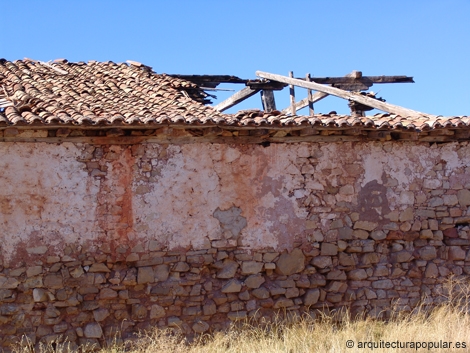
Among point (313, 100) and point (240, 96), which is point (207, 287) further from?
point (313, 100)

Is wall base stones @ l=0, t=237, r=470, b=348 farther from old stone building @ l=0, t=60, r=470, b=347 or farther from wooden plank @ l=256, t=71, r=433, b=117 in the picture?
wooden plank @ l=256, t=71, r=433, b=117

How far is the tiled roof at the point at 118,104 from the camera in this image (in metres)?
6.75

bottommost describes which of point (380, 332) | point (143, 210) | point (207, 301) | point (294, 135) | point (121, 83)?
point (380, 332)

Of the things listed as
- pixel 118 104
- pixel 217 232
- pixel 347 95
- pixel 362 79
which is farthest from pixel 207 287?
pixel 362 79

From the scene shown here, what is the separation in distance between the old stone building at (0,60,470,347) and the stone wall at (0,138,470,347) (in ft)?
0.05

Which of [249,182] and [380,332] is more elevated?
[249,182]

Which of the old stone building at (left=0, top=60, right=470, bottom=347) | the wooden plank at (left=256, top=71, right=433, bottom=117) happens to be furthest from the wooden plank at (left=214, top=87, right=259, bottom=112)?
the old stone building at (left=0, top=60, right=470, bottom=347)

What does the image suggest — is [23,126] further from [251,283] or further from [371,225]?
[371,225]

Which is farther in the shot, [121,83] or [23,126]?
[121,83]

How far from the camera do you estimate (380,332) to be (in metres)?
7.26

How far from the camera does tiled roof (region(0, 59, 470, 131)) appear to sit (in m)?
6.75

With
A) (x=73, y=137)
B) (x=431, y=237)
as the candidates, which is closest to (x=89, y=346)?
(x=73, y=137)

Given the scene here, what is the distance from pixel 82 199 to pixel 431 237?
15.6 feet

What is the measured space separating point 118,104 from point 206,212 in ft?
6.14
